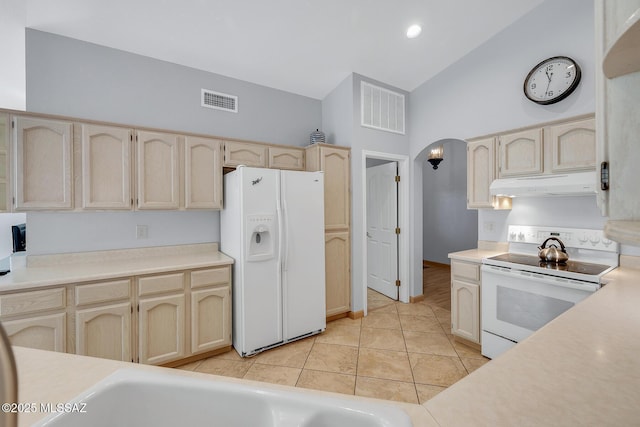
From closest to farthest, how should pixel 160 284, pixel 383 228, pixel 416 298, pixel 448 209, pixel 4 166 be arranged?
1. pixel 4 166
2. pixel 160 284
3. pixel 416 298
4. pixel 383 228
5. pixel 448 209

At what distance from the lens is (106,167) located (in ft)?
7.28

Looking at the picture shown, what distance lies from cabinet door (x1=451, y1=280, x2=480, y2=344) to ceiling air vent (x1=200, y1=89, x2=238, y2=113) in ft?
10.5

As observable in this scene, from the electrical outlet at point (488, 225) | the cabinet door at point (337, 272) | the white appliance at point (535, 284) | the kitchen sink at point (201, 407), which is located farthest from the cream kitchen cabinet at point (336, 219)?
the kitchen sink at point (201, 407)

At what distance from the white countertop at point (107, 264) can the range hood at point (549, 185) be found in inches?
106

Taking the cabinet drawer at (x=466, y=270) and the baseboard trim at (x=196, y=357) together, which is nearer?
the baseboard trim at (x=196, y=357)

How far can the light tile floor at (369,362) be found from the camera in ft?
6.77

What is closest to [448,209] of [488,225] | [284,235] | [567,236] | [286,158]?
[488,225]

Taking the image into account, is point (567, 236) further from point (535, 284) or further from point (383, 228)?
point (383, 228)

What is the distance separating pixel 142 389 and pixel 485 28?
4092 millimetres

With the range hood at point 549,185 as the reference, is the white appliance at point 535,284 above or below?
below

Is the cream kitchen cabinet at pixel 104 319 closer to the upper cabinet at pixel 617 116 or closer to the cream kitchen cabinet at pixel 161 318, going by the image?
the cream kitchen cabinet at pixel 161 318

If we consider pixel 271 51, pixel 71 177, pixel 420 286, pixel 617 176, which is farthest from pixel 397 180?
pixel 71 177

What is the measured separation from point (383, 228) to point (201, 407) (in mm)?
3679

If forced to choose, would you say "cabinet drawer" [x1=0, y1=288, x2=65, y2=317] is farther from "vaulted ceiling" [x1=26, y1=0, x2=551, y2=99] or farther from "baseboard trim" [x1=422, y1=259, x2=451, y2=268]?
"baseboard trim" [x1=422, y1=259, x2=451, y2=268]
